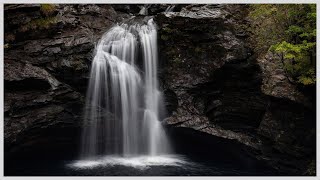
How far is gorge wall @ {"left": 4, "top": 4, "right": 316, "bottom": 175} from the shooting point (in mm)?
13633

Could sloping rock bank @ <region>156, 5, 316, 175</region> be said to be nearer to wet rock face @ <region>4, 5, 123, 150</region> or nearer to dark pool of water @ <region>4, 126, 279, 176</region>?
dark pool of water @ <region>4, 126, 279, 176</region>

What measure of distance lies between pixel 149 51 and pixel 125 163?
198 inches

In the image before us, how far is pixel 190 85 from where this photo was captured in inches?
601

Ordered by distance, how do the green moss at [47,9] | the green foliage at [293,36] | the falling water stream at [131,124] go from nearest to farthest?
the green foliage at [293,36]
the falling water stream at [131,124]
the green moss at [47,9]

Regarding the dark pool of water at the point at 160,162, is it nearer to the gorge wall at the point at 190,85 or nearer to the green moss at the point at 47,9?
the gorge wall at the point at 190,85

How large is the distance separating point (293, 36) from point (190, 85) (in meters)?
4.59

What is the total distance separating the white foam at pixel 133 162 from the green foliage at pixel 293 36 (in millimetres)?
5699

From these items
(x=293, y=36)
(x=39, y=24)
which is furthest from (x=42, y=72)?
(x=293, y=36)

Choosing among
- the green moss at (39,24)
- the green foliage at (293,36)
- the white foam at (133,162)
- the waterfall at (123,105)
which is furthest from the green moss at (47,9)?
the green foliage at (293,36)

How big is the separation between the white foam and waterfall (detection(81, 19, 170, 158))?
428mm

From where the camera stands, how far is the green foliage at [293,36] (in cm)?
1257

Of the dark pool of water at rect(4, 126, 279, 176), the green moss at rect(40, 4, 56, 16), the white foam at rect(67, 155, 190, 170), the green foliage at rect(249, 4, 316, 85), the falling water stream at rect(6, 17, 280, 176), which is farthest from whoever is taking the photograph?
the green moss at rect(40, 4, 56, 16)

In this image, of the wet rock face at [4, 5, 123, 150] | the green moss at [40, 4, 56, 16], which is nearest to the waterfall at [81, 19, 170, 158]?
the wet rock face at [4, 5, 123, 150]

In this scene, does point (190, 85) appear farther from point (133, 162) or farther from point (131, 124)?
point (133, 162)
